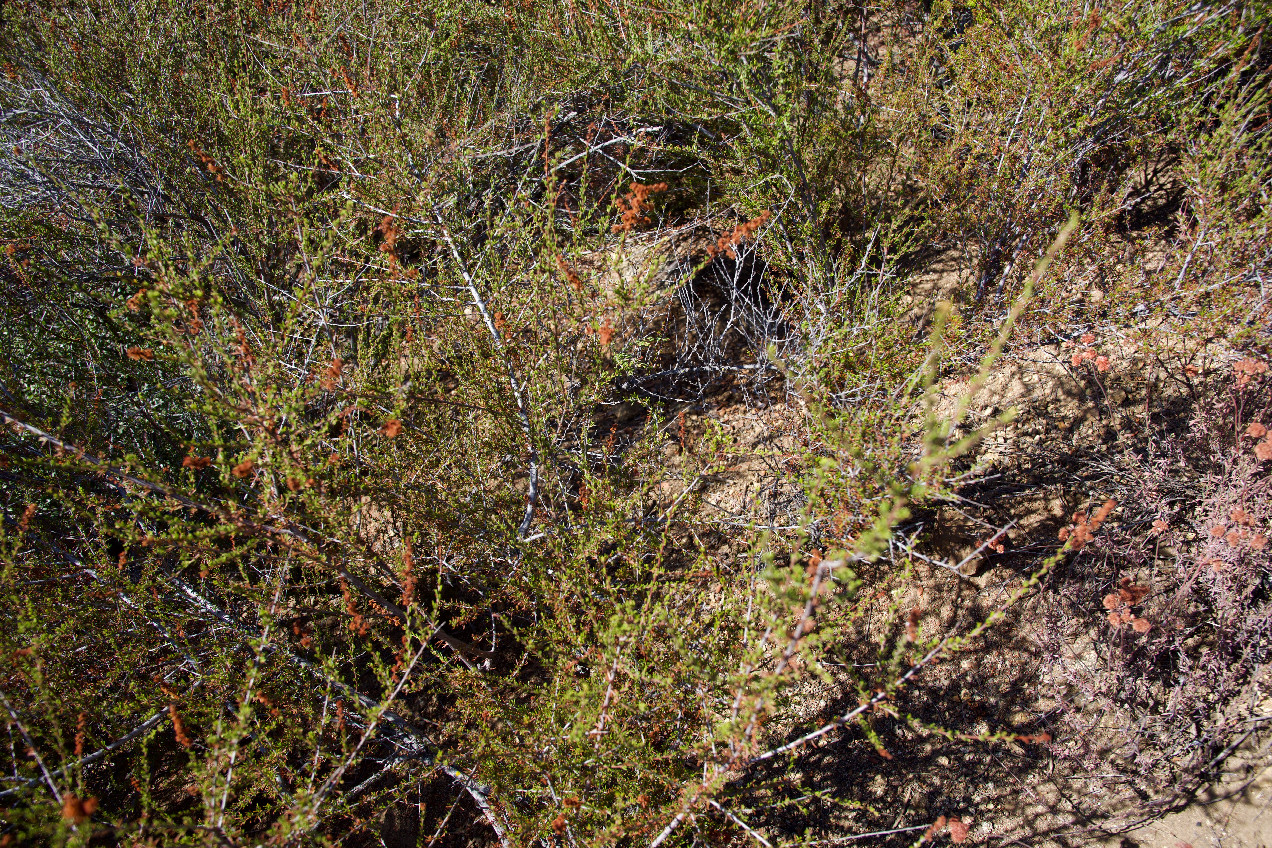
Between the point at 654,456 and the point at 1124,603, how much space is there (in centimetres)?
211

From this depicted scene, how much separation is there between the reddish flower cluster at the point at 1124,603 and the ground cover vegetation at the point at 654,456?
0.03m

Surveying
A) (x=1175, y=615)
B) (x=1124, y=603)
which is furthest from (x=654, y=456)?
(x=1175, y=615)

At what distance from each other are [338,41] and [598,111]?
187cm

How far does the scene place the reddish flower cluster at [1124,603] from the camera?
245 cm

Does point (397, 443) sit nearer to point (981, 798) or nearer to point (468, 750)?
point (468, 750)

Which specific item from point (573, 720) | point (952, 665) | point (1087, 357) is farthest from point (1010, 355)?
point (573, 720)

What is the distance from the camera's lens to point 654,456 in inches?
128

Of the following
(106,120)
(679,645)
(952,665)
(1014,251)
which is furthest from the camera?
(106,120)

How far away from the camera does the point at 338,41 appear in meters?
4.23

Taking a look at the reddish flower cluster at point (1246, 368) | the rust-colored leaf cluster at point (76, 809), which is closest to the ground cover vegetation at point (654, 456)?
the reddish flower cluster at point (1246, 368)

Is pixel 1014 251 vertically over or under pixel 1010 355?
over

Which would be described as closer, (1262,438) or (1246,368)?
(1246,368)

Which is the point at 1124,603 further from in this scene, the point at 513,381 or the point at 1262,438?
the point at 513,381

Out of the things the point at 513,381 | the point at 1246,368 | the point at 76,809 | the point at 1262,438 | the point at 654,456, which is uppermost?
the point at 1246,368
